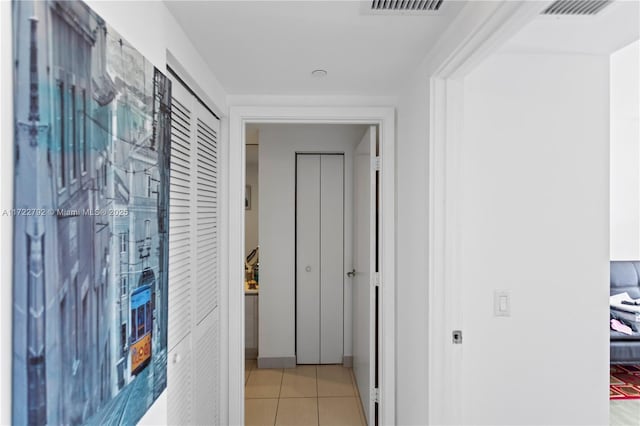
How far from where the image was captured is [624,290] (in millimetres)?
3627

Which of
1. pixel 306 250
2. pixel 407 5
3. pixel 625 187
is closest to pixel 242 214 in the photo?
pixel 306 250

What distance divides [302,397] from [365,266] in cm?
126

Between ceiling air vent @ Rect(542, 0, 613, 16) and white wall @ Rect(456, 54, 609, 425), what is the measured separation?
1.11ft

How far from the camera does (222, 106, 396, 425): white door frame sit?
7.48ft

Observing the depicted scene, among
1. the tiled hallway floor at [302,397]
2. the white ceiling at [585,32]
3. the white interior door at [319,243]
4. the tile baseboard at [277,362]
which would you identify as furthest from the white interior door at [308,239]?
the white ceiling at [585,32]

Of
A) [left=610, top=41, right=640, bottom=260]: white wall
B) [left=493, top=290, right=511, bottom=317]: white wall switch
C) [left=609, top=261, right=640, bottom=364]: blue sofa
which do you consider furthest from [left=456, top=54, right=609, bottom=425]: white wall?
[left=610, top=41, right=640, bottom=260]: white wall

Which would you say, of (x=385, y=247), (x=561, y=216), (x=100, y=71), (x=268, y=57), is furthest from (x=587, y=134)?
(x=100, y=71)

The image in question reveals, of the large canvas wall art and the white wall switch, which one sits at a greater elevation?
the large canvas wall art

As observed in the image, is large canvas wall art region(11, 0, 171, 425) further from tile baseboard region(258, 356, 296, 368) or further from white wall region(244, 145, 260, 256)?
white wall region(244, 145, 260, 256)

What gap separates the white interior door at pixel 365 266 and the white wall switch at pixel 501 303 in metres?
0.86

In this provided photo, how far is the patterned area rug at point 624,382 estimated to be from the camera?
2.92 metres

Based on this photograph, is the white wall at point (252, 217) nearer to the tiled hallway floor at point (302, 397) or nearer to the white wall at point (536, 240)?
the tiled hallway floor at point (302, 397)

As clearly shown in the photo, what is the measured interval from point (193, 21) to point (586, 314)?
211 cm

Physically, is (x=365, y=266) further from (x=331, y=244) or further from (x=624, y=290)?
(x=624, y=290)
